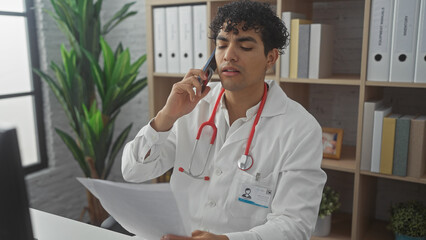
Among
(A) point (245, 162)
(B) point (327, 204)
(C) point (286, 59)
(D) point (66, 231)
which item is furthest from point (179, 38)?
(D) point (66, 231)

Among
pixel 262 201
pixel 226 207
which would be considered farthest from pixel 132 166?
pixel 262 201

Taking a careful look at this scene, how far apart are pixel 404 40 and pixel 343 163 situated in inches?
28.1

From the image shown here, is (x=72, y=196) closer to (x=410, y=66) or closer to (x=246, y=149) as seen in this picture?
(x=246, y=149)

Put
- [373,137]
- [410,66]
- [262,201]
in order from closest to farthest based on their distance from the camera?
1. [262,201]
2. [410,66]
3. [373,137]

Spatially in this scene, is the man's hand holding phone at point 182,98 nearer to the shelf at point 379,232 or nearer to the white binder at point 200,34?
the white binder at point 200,34

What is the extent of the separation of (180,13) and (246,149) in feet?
4.06

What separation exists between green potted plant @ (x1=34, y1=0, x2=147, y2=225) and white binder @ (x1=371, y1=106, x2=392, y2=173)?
57.5 inches

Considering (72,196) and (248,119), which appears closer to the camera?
(248,119)

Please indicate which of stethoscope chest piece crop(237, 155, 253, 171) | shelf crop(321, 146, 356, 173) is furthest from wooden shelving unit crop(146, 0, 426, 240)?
stethoscope chest piece crop(237, 155, 253, 171)

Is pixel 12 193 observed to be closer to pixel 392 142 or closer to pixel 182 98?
pixel 182 98

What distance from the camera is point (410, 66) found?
1.86 meters

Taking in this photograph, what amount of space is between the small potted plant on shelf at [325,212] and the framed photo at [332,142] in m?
0.22

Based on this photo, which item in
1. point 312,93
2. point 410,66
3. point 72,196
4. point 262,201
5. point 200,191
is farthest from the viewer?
point 72,196

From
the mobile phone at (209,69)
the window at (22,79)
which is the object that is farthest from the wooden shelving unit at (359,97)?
the window at (22,79)
